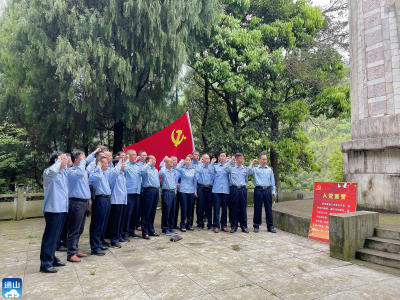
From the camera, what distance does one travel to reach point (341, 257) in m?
4.30

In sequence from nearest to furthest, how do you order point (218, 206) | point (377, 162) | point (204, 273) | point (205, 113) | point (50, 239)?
point (204, 273), point (50, 239), point (377, 162), point (218, 206), point (205, 113)

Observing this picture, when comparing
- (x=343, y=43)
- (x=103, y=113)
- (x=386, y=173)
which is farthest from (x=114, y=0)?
(x=343, y=43)

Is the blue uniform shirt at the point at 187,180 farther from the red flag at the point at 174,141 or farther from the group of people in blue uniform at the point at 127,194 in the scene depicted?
the red flag at the point at 174,141

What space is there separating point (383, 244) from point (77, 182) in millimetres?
4425

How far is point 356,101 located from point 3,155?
9.93 m

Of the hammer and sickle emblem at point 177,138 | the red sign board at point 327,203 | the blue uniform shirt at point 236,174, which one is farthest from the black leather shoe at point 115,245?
the red sign board at point 327,203

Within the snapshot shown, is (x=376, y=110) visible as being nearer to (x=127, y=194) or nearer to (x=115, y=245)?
(x=127, y=194)

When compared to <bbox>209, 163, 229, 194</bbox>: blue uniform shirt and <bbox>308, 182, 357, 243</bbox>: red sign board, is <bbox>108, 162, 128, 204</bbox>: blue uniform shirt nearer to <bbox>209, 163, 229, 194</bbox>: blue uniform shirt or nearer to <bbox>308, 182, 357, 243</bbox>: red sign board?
<bbox>209, 163, 229, 194</bbox>: blue uniform shirt

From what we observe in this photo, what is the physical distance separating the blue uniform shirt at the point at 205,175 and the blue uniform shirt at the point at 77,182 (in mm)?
2836

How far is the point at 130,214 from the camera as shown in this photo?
5.74 meters

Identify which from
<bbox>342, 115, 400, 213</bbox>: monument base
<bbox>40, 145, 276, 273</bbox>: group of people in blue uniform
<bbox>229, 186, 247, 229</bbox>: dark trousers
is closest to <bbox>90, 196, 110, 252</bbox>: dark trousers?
<bbox>40, 145, 276, 273</bbox>: group of people in blue uniform

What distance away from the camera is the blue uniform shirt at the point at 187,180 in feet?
21.3

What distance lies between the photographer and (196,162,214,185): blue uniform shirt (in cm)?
676

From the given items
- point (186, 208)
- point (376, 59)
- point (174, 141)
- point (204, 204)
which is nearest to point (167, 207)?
point (186, 208)
